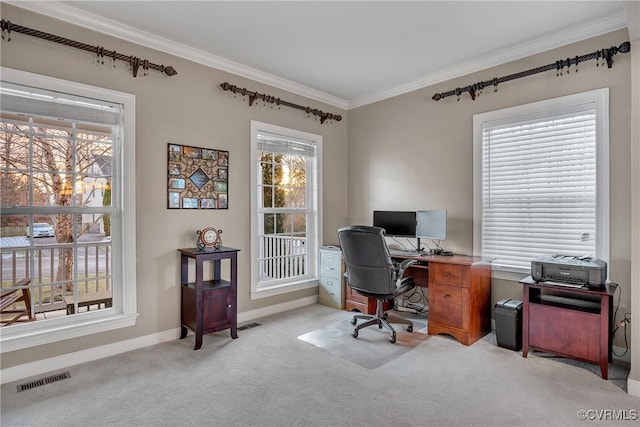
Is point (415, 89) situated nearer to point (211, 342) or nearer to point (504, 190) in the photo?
point (504, 190)

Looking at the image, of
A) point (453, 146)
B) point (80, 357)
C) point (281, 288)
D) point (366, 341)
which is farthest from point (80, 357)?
point (453, 146)

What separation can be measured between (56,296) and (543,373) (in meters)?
3.87

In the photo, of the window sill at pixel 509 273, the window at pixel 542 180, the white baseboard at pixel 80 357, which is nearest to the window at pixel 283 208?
the white baseboard at pixel 80 357

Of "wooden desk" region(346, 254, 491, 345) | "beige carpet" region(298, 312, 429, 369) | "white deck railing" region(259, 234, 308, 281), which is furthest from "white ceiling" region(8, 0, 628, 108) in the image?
"beige carpet" region(298, 312, 429, 369)

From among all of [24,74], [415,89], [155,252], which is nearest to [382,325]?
[155,252]

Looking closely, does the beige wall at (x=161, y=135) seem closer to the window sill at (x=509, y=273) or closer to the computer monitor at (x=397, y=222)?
the computer monitor at (x=397, y=222)

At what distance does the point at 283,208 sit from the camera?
4.41 metres

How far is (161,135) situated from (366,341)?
8.92ft

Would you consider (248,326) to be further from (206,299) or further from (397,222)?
(397,222)

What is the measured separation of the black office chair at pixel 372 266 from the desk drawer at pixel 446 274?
0.71 ft

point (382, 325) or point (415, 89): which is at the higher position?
point (415, 89)

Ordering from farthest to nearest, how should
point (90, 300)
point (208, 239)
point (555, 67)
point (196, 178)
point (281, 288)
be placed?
point (281, 288) < point (196, 178) < point (208, 239) < point (555, 67) < point (90, 300)

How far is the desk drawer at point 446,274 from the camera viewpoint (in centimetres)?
323

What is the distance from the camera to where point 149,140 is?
3.18 m
